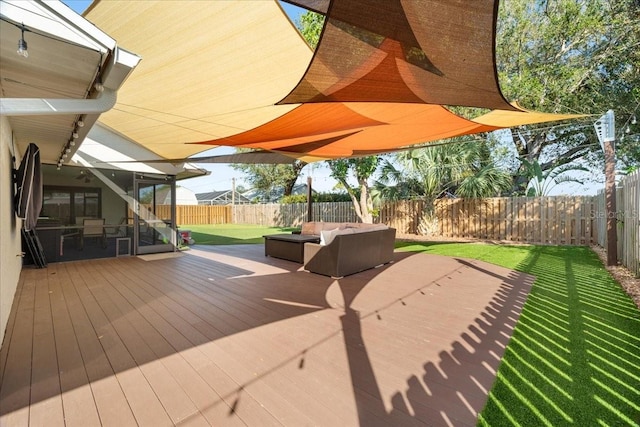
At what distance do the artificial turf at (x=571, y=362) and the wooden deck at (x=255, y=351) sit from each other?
173mm

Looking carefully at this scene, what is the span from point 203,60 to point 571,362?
4.31m

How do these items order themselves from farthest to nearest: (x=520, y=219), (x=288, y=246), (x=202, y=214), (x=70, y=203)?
(x=202, y=214), (x=520, y=219), (x=70, y=203), (x=288, y=246)

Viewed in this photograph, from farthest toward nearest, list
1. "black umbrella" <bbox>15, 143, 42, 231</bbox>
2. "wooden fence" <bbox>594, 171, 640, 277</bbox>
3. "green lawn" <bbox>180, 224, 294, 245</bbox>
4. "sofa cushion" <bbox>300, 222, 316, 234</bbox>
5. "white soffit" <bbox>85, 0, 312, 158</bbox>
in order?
"green lawn" <bbox>180, 224, 294, 245</bbox> < "sofa cushion" <bbox>300, 222, 316, 234</bbox> < "wooden fence" <bbox>594, 171, 640, 277</bbox> < "black umbrella" <bbox>15, 143, 42, 231</bbox> < "white soffit" <bbox>85, 0, 312, 158</bbox>

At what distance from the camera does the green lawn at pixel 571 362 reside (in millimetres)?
1791

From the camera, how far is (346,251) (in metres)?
5.39

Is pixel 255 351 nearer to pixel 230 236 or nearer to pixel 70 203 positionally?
pixel 70 203

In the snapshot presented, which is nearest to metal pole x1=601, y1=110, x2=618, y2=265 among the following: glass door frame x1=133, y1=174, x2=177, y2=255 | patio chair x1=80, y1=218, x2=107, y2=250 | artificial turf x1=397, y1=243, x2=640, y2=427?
artificial turf x1=397, y1=243, x2=640, y2=427

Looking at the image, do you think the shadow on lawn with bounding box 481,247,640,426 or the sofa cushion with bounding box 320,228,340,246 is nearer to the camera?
the shadow on lawn with bounding box 481,247,640,426

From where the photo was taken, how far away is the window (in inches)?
277

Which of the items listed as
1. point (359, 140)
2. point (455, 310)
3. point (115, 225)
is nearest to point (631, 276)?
point (455, 310)

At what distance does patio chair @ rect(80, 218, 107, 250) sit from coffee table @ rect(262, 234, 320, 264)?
418 centimetres

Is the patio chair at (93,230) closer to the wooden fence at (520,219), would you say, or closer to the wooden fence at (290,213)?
the wooden fence at (290,213)

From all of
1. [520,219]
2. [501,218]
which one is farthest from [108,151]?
[520,219]

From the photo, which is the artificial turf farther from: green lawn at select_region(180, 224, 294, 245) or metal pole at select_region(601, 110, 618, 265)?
green lawn at select_region(180, 224, 294, 245)
